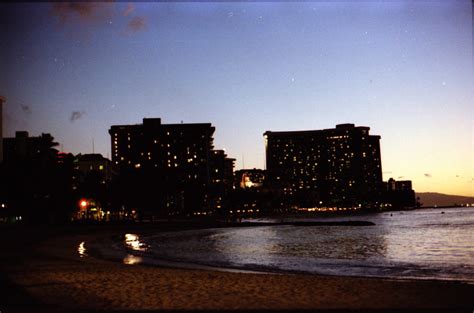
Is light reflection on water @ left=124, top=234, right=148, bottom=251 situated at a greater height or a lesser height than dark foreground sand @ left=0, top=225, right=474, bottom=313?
lesser

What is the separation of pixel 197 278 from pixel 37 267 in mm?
7525

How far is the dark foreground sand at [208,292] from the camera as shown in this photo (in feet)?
44.1

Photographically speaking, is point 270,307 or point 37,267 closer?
point 270,307

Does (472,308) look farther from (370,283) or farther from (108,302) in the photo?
(108,302)

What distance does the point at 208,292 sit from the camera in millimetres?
15758

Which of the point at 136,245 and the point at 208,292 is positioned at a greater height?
the point at 208,292

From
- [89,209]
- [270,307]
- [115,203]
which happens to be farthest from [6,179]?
[270,307]

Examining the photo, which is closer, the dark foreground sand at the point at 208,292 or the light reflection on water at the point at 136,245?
the dark foreground sand at the point at 208,292

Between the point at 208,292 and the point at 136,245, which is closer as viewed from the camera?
the point at 208,292

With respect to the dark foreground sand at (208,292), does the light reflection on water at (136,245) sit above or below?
below

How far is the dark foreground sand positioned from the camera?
1343 cm

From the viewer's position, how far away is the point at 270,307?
Answer: 13344 mm

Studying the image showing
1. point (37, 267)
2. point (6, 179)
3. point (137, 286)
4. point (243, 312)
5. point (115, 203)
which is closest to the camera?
point (243, 312)

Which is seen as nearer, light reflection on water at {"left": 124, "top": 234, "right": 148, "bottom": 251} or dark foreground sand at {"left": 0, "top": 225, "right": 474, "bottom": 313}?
dark foreground sand at {"left": 0, "top": 225, "right": 474, "bottom": 313}
